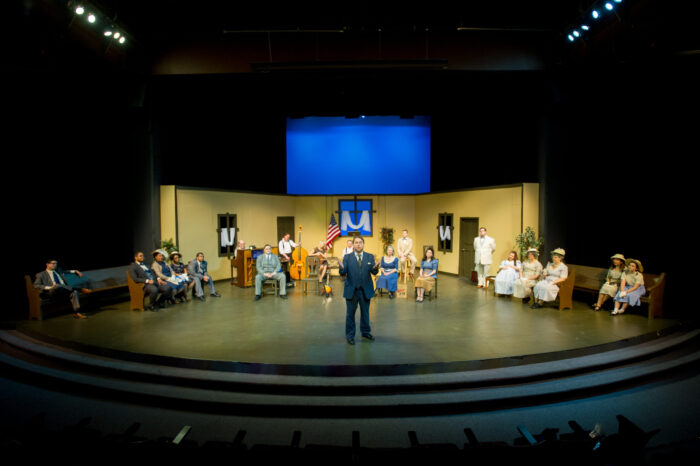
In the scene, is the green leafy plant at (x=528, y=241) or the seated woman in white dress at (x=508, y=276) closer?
the seated woman in white dress at (x=508, y=276)

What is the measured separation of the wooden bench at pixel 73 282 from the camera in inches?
271

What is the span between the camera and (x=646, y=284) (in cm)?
731

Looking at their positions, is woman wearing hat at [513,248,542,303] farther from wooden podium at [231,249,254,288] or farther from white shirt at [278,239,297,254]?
wooden podium at [231,249,254,288]

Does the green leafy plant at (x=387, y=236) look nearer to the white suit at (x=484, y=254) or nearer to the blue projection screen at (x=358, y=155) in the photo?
the blue projection screen at (x=358, y=155)

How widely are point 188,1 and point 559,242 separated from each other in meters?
9.50

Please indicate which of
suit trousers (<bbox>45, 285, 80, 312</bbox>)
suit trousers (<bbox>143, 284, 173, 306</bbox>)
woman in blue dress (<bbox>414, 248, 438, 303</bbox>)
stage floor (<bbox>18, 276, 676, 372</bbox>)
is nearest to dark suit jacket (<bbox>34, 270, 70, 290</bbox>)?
suit trousers (<bbox>45, 285, 80, 312</bbox>)

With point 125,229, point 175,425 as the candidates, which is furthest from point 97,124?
point 175,425

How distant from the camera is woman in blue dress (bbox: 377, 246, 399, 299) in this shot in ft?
29.3

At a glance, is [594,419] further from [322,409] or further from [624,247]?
[624,247]

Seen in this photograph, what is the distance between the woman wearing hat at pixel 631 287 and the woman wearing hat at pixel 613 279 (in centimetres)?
15

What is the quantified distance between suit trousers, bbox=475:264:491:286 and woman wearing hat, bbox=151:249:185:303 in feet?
23.9

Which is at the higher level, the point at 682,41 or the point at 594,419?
the point at 682,41

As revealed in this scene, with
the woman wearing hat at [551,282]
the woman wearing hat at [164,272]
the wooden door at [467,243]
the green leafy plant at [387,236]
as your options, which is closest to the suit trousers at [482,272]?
the wooden door at [467,243]

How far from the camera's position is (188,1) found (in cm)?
734
